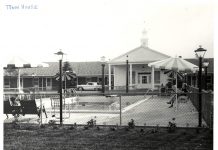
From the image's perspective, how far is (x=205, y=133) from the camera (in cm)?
726

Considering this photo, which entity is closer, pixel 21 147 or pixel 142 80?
pixel 21 147

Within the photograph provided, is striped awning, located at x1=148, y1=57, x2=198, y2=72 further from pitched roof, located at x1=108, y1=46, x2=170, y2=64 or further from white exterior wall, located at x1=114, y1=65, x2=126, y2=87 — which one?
white exterior wall, located at x1=114, y1=65, x2=126, y2=87

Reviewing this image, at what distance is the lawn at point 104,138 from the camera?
6258 mm

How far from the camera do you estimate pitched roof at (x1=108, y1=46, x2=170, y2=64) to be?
2909cm

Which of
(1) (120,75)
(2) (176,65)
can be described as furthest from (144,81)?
(2) (176,65)

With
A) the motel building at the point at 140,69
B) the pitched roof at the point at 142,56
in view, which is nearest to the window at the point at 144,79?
the motel building at the point at 140,69

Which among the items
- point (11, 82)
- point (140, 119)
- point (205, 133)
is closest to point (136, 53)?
point (11, 82)

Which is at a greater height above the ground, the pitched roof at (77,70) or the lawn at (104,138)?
the pitched roof at (77,70)

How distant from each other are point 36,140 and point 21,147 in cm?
57

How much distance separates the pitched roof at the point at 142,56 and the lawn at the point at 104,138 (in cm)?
2168

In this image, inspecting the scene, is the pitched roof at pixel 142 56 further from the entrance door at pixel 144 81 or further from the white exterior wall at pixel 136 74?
the entrance door at pixel 144 81

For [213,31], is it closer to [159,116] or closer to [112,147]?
[112,147]

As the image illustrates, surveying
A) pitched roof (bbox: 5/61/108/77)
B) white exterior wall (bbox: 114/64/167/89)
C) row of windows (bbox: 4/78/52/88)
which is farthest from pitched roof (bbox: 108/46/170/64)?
row of windows (bbox: 4/78/52/88)

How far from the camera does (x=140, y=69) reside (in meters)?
30.9
